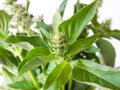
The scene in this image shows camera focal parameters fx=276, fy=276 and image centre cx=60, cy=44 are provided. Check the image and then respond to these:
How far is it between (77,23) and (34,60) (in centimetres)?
10

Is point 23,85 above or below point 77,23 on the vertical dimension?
below

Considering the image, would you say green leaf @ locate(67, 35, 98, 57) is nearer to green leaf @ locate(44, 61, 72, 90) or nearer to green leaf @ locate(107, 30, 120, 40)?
green leaf @ locate(44, 61, 72, 90)

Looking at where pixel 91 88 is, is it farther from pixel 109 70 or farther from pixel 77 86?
pixel 109 70

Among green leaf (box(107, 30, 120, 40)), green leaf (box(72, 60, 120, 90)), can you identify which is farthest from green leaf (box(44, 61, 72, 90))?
green leaf (box(107, 30, 120, 40))

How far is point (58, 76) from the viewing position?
0.46 m

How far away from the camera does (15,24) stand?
0.50 meters

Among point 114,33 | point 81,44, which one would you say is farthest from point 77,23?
point 114,33

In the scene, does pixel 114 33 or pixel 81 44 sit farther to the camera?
pixel 114 33

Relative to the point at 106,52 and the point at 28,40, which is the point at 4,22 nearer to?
the point at 28,40

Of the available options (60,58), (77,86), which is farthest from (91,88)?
(60,58)

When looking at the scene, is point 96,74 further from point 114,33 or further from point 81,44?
point 114,33

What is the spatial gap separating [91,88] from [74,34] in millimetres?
170

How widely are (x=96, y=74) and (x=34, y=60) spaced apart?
0.32 feet

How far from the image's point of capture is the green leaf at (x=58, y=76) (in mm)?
458
